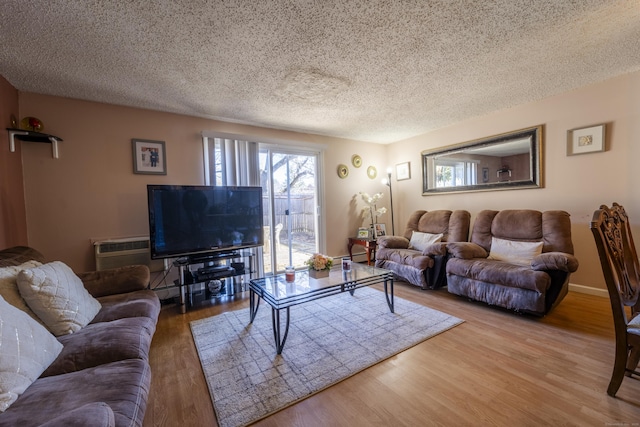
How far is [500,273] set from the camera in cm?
247

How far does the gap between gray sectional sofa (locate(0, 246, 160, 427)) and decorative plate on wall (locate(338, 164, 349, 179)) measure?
3.41 metres

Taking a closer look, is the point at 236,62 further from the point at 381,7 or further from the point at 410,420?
the point at 410,420

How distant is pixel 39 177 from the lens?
259 cm

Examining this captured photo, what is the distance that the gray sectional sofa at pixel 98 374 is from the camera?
833 millimetres

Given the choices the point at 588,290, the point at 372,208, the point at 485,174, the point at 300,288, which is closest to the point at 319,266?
the point at 300,288

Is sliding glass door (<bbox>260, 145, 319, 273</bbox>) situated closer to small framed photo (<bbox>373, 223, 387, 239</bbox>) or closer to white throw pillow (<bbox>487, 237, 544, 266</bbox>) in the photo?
small framed photo (<bbox>373, 223, 387, 239</bbox>)

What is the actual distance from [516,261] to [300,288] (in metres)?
2.33

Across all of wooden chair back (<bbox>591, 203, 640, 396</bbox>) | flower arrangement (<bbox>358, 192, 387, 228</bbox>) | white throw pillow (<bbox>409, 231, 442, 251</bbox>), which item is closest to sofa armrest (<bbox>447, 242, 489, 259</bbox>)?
white throw pillow (<bbox>409, 231, 442, 251</bbox>)

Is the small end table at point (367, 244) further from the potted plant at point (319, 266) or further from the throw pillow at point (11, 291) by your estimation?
the throw pillow at point (11, 291)

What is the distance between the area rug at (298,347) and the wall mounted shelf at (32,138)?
7.36 ft

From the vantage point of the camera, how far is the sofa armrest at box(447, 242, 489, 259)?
288 cm

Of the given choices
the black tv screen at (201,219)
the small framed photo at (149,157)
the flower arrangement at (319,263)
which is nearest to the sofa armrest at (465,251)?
the flower arrangement at (319,263)

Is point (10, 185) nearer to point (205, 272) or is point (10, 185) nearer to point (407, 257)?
point (205, 272)

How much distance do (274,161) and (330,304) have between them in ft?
7.60
